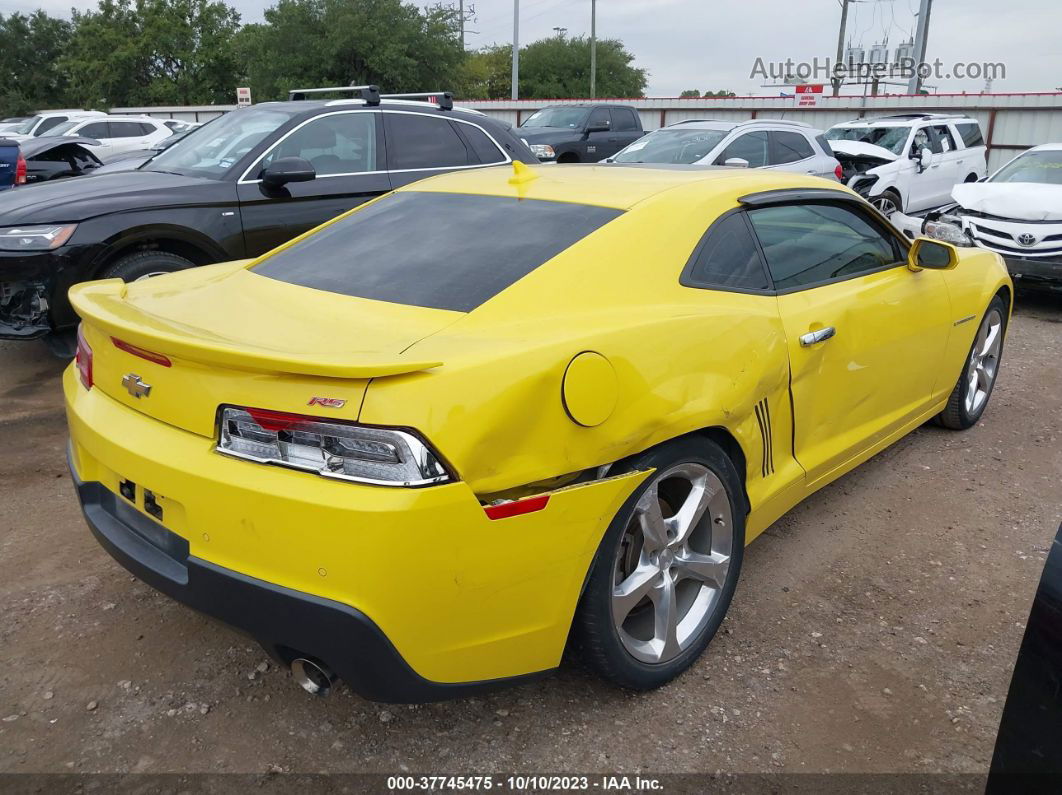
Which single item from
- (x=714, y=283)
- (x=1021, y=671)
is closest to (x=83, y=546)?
(x=714, y=283)

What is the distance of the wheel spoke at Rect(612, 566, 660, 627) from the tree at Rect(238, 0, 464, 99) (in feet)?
121

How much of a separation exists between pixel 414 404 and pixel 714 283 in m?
1.30

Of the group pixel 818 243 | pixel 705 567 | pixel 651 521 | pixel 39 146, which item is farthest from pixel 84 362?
pixel 39 146

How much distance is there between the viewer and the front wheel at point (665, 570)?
7.71 ft

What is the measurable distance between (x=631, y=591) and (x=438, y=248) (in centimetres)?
126

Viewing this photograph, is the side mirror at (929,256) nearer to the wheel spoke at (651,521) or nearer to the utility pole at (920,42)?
the wheel spoke at (651,521)

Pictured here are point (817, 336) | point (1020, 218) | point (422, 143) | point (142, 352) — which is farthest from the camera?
point (1020, 218)

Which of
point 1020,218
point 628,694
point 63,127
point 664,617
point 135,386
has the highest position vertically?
point 63,127

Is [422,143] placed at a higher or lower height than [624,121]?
lower

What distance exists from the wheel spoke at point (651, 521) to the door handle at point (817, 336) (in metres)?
0.90

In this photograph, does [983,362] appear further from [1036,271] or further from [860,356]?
[1036,271]

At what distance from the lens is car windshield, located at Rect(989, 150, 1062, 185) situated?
9148 millimetres

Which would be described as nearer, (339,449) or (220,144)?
(339,449)

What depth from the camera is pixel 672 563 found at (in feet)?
8.61
